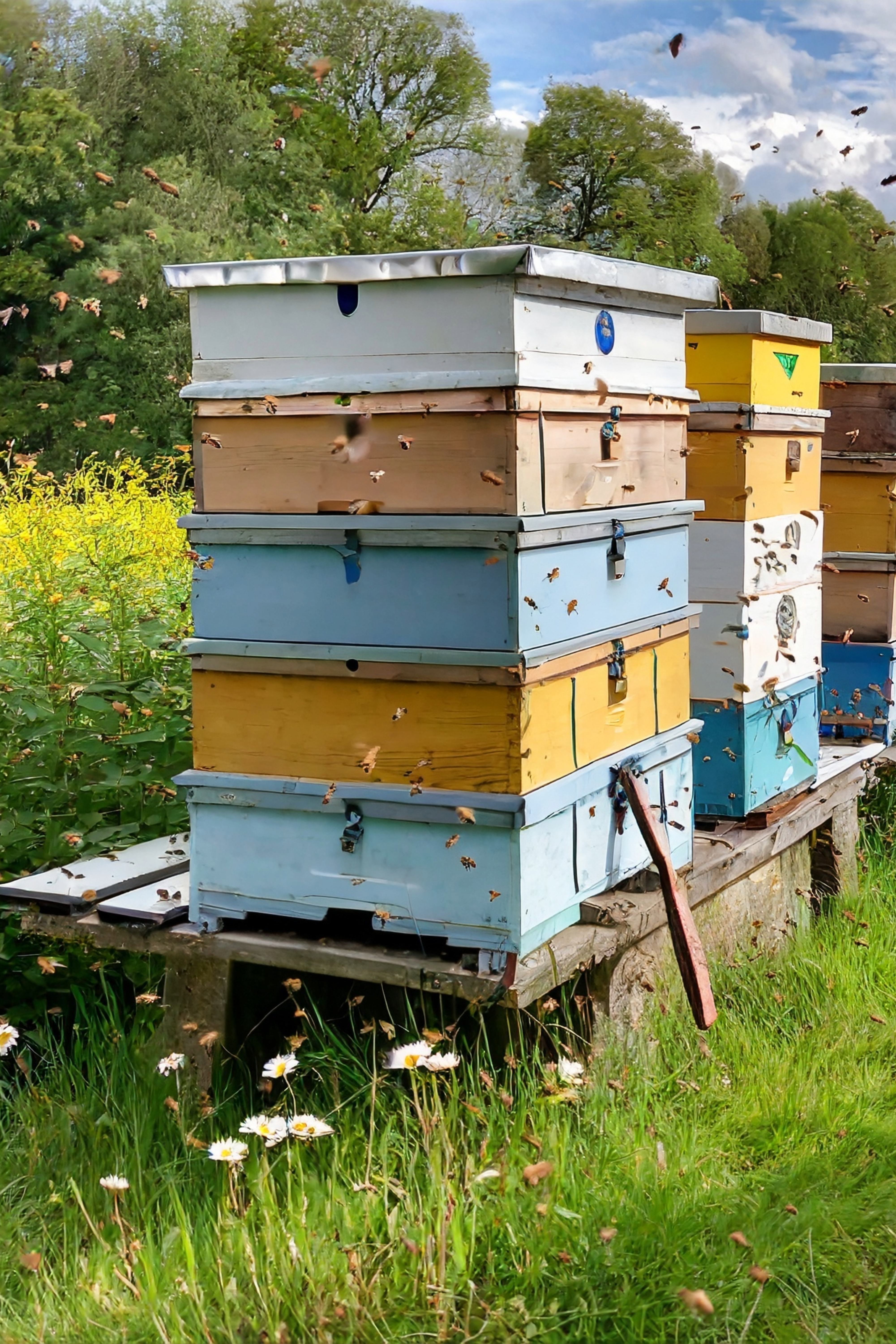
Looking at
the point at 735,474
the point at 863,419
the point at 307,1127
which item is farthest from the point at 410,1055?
the point at 863,419

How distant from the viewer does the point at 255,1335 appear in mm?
2229

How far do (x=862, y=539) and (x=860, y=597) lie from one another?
23 centimetres

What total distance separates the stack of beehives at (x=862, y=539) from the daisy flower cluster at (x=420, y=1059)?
10.3ft

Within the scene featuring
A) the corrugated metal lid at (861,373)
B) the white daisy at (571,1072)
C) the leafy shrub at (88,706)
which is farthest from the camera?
the corrugated metal lid at (861,373)

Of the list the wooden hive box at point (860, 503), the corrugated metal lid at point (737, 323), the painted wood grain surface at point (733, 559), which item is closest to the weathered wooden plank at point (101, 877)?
the painted wood grain surface at point (733, 559)

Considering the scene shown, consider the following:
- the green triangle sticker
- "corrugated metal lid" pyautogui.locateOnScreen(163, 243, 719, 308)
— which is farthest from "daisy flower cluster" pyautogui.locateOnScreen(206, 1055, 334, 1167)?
the green triangle sticker

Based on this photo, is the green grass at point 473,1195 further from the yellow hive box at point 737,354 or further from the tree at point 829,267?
the tree at point 829,267

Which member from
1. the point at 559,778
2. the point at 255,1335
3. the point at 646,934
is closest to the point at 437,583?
the point at 559,778

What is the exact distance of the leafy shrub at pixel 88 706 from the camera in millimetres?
4031

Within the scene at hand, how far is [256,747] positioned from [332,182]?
29.6m

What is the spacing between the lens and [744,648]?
401 cm

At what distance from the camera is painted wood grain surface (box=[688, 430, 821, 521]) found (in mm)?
3975

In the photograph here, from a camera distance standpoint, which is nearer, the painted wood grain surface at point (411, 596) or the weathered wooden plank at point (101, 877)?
the painted wood grain surface at point (411, 596)

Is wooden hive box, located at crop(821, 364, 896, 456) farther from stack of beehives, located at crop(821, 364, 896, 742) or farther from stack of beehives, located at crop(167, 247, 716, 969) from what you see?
stack of beehives, located at crop(167, 247, 716, 969)
